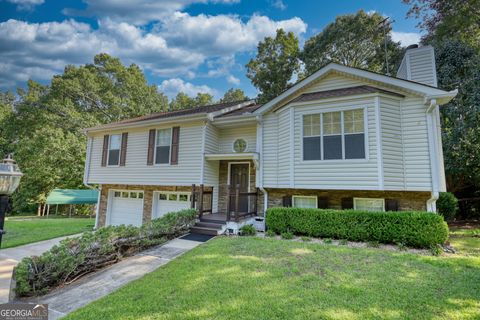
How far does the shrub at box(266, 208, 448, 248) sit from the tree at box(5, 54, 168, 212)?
22.3 metres

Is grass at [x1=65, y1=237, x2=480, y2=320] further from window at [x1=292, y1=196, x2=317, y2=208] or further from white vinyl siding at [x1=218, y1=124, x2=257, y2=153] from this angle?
white vinyl siding at [x1=218, y1=124, x2=257, y2=153]

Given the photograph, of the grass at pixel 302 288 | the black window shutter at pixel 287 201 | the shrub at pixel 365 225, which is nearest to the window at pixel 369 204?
the shrub at pixel 365 225

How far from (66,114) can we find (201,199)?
75.4 feet

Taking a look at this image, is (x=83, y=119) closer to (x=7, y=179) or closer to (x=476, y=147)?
(x=7, y=179)

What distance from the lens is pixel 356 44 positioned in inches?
733

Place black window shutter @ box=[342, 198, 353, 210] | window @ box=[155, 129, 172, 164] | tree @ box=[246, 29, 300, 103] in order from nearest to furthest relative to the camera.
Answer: black window shutter @ box=[342, 198, 353, 210]
window @ box=[155, 129, 172, 164]
tree @ box=[246, 29, 300, 103]

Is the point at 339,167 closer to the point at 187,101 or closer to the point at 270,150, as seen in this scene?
the point at 270,150

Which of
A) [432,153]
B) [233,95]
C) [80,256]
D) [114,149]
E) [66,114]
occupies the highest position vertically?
[233,95]

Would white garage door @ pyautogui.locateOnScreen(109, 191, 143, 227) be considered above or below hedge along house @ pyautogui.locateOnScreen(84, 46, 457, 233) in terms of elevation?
below

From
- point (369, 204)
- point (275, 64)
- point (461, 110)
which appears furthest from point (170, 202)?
point (275, 64)

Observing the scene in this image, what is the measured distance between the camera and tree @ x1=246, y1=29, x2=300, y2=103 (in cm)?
2209

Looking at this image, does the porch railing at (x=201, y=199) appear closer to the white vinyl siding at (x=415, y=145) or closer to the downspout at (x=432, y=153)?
the white vinyl siding at (x=415, y=145)

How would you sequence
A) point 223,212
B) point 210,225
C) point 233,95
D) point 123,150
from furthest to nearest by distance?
1. point 233,95
2. point 123,150
3. point 223,212
4. point 210,225

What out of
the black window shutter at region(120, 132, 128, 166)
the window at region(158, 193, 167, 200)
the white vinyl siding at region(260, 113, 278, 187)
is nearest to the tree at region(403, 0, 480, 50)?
the white vinyl siding at region(260, 113, 278, 187)
